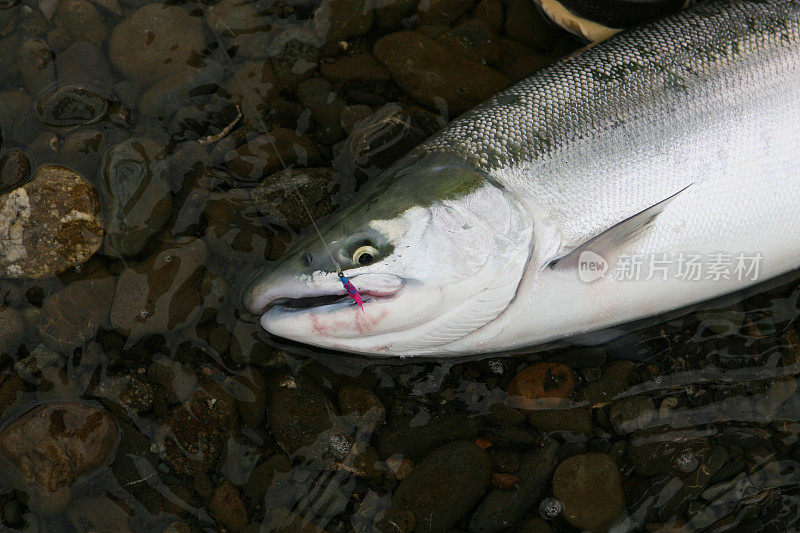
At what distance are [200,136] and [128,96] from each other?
1.67 ft

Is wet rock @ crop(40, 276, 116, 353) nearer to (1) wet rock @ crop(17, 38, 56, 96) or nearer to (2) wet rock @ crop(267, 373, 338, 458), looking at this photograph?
(2) wet rock @ crop(267, 373, 338, 458)

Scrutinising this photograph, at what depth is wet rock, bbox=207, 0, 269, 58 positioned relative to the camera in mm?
3518

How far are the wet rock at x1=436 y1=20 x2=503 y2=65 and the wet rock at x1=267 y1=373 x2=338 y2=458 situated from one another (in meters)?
2.33

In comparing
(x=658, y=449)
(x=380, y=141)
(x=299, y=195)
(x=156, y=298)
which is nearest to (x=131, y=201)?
(x=156, y=298)

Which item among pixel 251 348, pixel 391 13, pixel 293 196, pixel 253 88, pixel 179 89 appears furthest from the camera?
pixel 391 13

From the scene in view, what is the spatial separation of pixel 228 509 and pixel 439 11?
10.7 feet

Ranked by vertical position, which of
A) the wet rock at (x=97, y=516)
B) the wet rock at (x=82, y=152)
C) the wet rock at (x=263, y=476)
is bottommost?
the wet rock at (x=97, y=516)

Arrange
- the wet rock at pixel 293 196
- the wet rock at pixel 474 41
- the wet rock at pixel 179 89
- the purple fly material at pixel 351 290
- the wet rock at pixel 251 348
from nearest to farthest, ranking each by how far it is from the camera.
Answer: the purple fly material at pixel 351 290, the wet rock at pixel 251 348, the wet rock at pixel 293 196, the wet rock at pixel 179 89, the wet rock at pixel 474 41

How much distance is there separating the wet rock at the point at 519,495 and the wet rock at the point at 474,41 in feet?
7.95

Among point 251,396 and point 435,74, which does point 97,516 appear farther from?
point 435,74

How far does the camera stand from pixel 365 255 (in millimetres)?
2566

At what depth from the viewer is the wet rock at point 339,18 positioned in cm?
357

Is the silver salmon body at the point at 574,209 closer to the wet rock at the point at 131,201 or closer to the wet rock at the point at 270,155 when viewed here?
the wet rock at the point at 270,155

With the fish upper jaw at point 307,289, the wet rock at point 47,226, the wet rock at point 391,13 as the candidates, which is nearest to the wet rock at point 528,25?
the wet rock at point 391,13
